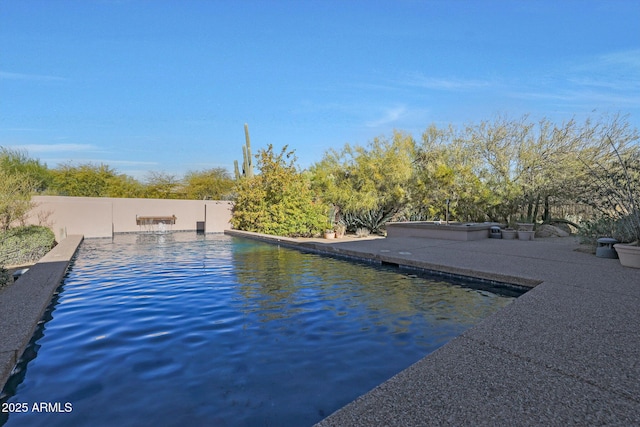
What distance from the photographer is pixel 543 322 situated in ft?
11.1

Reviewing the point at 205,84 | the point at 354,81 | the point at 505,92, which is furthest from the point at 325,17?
the point at 505,92

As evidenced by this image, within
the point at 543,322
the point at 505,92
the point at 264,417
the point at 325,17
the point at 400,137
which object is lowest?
the point at 264,417

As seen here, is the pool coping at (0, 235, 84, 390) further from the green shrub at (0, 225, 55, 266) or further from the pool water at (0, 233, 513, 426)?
the green shrub at (0, 225, 55, 266)

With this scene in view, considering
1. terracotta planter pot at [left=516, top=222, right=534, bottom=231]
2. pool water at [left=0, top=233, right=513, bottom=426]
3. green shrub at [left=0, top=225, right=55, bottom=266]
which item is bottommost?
pool water at [left=0, top=233, right=513, bottom=426]

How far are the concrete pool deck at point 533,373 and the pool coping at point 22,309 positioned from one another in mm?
2567

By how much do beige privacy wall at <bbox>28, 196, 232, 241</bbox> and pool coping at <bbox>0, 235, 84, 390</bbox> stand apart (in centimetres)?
876

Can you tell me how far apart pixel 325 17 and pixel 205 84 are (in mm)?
5782

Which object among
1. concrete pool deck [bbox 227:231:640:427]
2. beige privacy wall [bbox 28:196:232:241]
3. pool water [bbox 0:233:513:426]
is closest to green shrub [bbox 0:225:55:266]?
pool water [bbox 0:233:513:426]

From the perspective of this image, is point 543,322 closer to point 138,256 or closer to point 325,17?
point 138,256

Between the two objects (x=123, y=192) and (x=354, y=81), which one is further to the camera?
(x=123, y=192)

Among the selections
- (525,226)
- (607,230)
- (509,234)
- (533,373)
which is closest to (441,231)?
(509,234)

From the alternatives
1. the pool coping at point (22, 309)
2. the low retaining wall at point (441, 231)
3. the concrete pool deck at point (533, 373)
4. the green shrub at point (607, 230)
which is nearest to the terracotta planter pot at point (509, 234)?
the low retaining wall at point (441, 231)

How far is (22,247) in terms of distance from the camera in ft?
27.0

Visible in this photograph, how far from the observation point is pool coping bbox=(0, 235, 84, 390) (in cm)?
277
